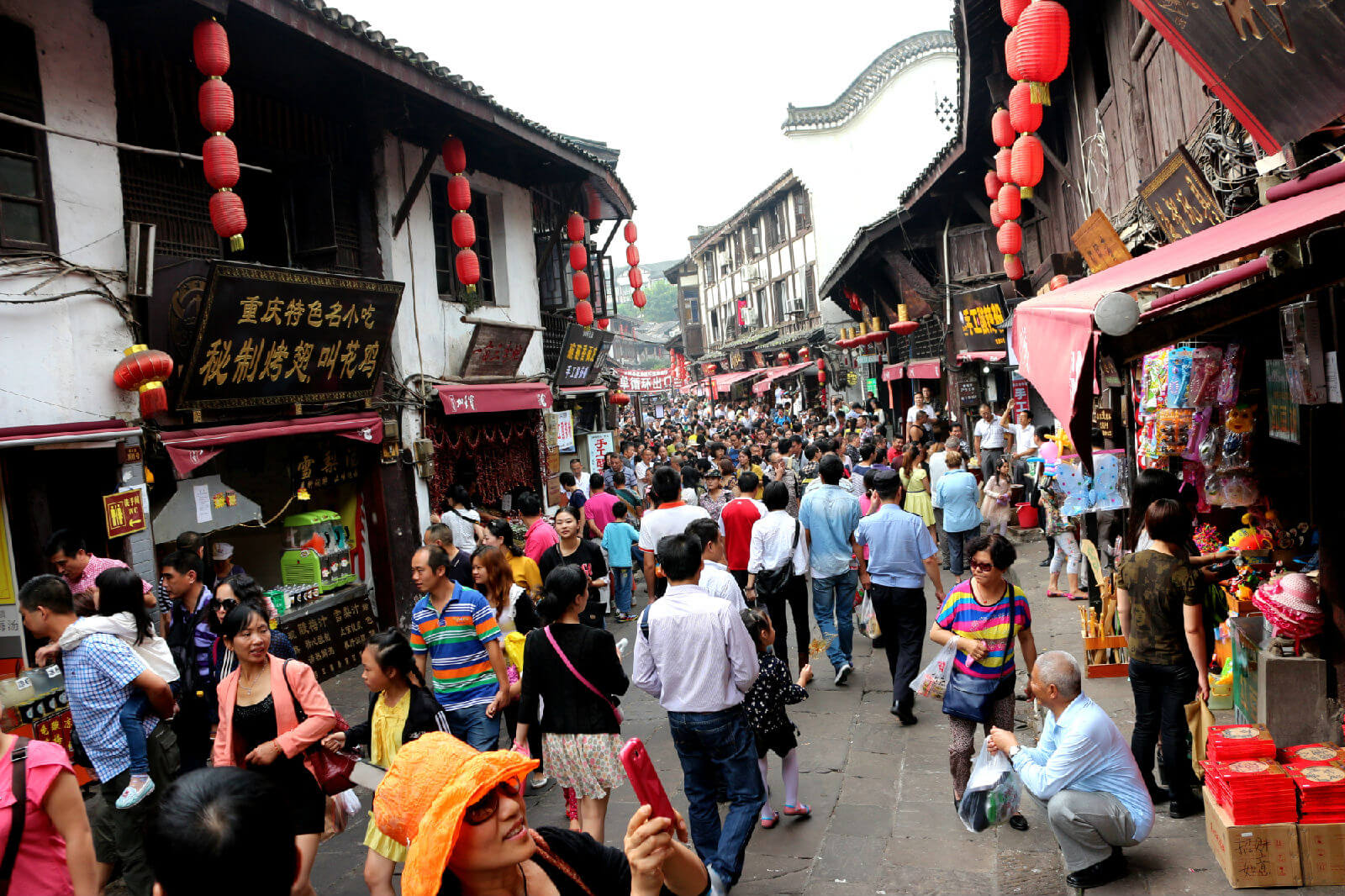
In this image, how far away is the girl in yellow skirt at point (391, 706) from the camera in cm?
476

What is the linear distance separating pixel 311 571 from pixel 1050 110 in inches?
430

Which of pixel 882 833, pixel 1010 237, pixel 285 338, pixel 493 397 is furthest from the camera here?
pixel 493 397

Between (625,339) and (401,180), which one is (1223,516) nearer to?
(401,180)

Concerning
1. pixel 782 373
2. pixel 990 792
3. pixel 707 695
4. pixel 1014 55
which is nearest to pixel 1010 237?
pixel 1014 55

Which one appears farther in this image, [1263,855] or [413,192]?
[413,192]

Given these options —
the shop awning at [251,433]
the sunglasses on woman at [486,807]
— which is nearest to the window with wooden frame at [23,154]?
the shop awning at [251,433]

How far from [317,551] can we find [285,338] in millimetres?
2824

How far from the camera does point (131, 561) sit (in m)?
7.94

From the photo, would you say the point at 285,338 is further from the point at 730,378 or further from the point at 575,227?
the point at 730,378

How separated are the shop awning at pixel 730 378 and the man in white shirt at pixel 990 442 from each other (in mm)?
26349

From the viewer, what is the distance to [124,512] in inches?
307

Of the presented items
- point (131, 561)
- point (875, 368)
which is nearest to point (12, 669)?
point (131, 561)

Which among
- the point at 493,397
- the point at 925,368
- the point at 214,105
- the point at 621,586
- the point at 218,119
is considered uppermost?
the point at 214,105

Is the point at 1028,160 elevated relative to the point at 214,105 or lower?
lower
